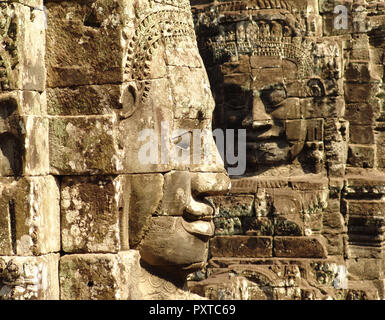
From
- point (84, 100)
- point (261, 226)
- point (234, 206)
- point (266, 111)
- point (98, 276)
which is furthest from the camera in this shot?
point (266, 111)

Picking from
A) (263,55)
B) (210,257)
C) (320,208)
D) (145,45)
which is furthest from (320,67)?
(145,45)

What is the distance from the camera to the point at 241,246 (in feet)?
46.7

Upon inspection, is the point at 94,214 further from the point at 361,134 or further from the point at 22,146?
the point at 361,134

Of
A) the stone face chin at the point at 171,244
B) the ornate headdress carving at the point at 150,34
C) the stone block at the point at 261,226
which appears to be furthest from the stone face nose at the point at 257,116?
the stone face chin at the point at 171,244

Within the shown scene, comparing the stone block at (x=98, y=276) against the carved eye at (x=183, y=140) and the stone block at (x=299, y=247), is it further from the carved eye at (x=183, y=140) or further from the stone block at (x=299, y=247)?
the stone block at (x=299, y=247)

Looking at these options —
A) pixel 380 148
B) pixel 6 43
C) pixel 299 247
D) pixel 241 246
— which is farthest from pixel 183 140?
pixel 380 148

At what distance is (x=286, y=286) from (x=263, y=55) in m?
A: 3.54

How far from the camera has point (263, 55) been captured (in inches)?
579

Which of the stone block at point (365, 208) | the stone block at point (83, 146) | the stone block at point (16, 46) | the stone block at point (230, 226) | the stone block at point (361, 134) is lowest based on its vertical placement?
the stone block at point (230, 226)

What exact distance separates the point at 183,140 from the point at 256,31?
7318mm

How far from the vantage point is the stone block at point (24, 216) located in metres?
7.00

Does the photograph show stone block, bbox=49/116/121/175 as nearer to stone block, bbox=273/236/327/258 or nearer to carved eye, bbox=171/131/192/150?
carved eye, bbox=171/131/192/150

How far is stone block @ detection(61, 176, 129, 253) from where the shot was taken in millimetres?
7176

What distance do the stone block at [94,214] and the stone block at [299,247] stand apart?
23.3 feet
